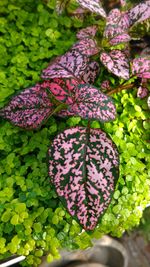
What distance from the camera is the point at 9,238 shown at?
0.87 meters

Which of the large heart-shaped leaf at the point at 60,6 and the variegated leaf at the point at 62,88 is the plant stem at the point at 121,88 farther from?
the large heart-shaped leaf at the point at 60,6

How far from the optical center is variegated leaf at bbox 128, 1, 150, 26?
1105 millimetres

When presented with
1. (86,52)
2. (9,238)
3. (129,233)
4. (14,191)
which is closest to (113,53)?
(86,52)

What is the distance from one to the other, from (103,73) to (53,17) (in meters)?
0.29

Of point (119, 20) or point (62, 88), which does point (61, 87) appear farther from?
point (119, 20)

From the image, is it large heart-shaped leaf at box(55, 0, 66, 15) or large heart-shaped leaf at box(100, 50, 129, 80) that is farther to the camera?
large heart-shaped leaf at box(55, 0, 66, 15)

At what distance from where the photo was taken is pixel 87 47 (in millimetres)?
1060

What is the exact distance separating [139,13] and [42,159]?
0.54m

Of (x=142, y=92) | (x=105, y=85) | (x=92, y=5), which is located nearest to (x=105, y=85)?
(x=105, y=85)

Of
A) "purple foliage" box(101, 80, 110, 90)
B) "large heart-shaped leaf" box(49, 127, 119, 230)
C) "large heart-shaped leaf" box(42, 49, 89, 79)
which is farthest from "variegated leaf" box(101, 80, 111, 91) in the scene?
"large heart-shaped leaf" box(49, 127, 119, 230)

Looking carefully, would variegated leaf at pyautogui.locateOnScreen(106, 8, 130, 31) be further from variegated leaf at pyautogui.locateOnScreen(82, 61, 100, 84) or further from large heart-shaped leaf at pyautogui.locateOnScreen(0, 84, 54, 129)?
large heart-shaped leaf at pyautogui.locateOnScreen(0, 84, 54, 129)

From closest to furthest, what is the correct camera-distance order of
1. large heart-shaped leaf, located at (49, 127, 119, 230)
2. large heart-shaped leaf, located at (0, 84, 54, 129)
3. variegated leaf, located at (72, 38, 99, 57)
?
1. large heart-shaped leaf, located at (49, 127, 119, 230)
2. large heart-shaped leaf, located at (0, 84, 54, 129)
3. variegated leaf, located at (72, 38, 99, 57)

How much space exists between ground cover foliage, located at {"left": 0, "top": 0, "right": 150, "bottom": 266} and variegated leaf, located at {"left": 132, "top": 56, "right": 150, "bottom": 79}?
75 millimetres

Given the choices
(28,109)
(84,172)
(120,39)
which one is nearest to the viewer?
(84,172)
